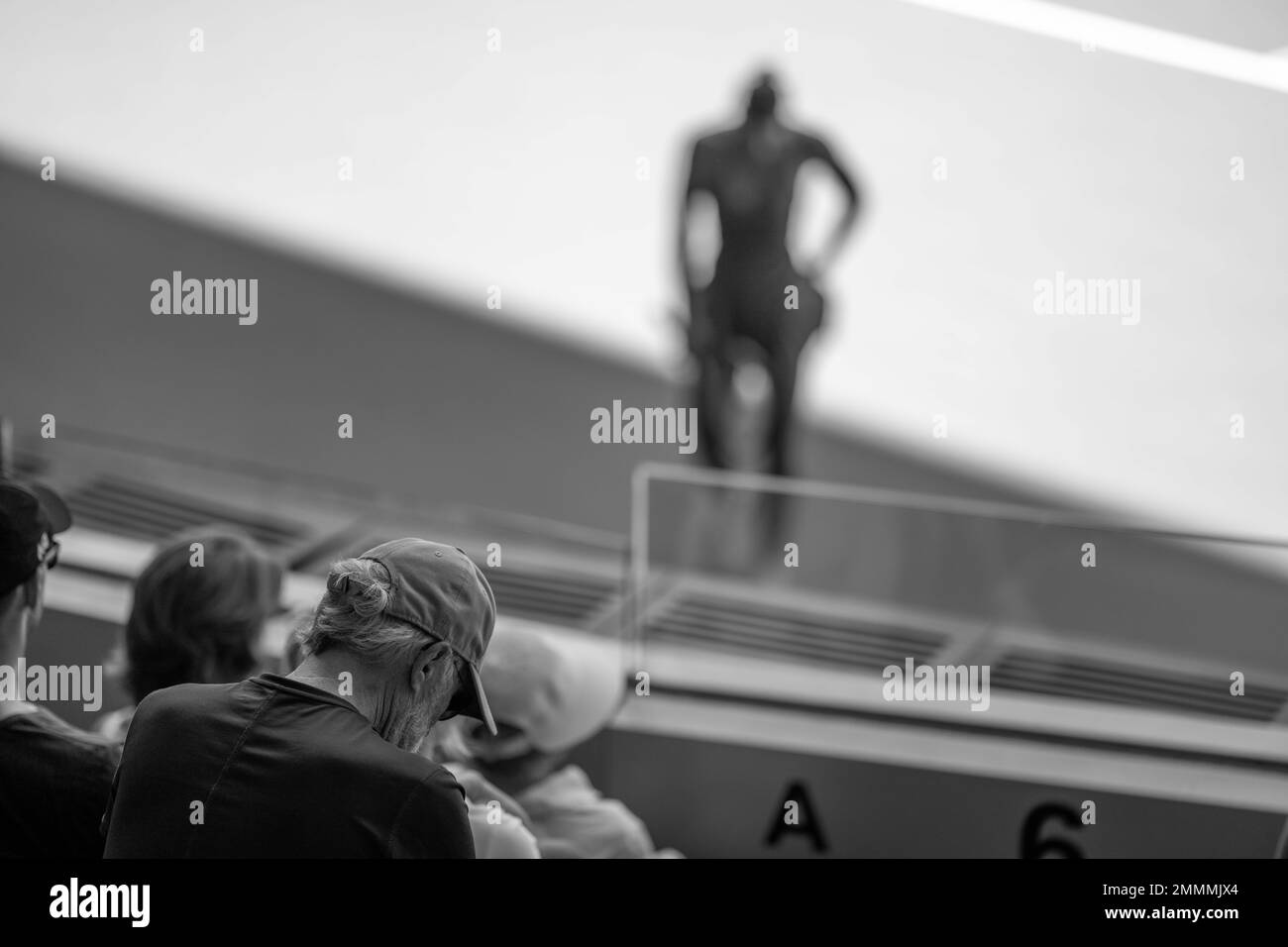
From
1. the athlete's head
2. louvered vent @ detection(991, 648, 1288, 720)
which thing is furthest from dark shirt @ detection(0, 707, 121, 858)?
the athlete's head

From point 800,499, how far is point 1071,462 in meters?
4.20

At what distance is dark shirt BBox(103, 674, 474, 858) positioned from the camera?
5.35 feet

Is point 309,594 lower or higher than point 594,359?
lower

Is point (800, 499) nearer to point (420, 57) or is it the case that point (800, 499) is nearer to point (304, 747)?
point (304, 747)

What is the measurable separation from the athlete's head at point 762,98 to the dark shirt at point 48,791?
3.89m

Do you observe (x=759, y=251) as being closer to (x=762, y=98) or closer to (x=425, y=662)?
(x=762, y=98)

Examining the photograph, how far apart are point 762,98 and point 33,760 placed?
3935 mm

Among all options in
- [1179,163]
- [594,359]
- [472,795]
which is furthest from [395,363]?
[472,795]

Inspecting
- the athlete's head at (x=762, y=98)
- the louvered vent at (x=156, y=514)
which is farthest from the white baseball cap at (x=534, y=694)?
the athlete's head at (x=762, y=98)

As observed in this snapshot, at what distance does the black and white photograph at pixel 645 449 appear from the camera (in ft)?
6.31

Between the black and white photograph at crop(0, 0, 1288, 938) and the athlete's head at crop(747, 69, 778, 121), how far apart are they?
1.2 inches

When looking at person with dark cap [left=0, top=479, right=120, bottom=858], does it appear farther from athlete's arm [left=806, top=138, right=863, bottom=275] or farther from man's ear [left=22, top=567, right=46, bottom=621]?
athlete's arm [left=806, top=138, right=863, bottom=275]
